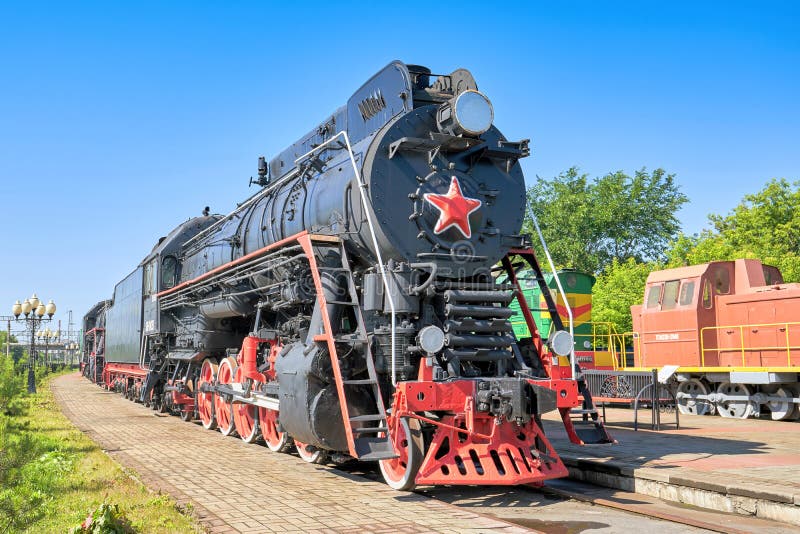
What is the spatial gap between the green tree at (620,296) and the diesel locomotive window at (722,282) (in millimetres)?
10025

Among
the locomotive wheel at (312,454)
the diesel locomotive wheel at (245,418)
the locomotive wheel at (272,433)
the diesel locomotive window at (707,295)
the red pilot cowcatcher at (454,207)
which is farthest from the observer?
the diesel locomotive window at (707,295)

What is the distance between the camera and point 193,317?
14.2 meters

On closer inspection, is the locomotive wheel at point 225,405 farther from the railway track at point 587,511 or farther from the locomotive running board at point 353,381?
the locomotive running board at point 353,381

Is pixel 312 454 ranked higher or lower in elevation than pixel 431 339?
lower

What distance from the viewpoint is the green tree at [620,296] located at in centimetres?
2691

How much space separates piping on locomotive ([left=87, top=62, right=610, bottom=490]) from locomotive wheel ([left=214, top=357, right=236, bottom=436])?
203 cm

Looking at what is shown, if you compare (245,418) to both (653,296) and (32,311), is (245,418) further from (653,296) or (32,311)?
(32,311)

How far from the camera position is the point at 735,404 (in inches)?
611

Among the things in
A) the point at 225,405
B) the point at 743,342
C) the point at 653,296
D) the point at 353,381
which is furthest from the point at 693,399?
the point at 353,381

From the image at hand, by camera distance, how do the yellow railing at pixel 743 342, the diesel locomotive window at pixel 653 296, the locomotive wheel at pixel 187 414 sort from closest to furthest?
the yellow railing at pixel 743 342 → the locomotive wheel at pixel 187 414 → the diesel locomotive window at pixel 653 296

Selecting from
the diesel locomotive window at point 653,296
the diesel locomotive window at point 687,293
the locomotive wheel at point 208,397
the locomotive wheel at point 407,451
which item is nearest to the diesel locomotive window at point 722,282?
the diesel locomotive window at point 687,293

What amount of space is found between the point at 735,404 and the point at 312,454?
10812mm

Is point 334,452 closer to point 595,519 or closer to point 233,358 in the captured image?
point 595,519

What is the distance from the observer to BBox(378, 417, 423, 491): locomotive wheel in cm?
705
